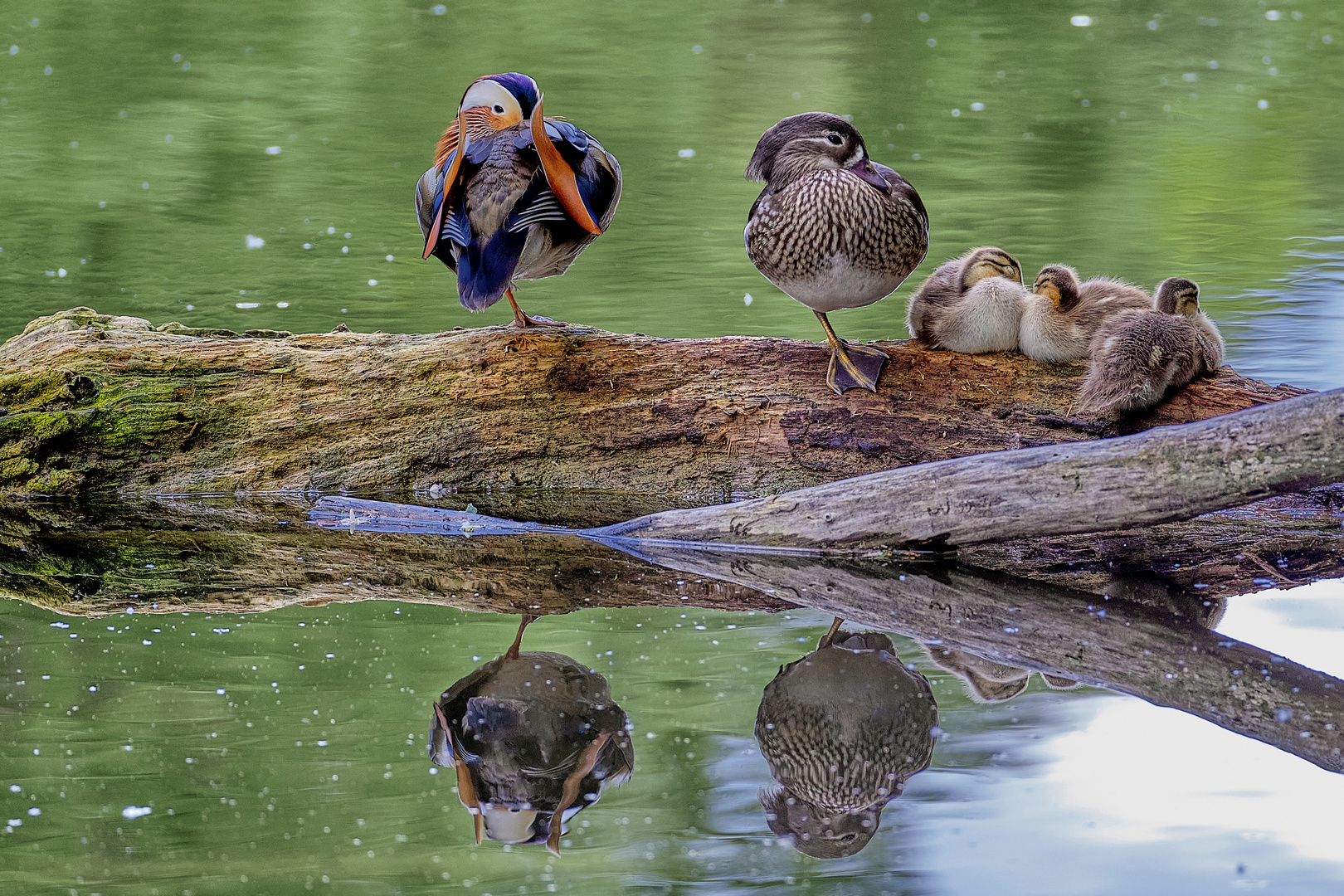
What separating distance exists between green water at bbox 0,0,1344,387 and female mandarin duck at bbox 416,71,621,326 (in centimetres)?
208

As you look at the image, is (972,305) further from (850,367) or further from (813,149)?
(813,149)

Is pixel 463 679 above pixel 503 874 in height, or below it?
below

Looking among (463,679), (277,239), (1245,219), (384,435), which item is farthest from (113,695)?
(1245,219)

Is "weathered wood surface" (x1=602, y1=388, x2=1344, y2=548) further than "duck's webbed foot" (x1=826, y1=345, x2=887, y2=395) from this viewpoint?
No

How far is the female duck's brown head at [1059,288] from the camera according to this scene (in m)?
4.43

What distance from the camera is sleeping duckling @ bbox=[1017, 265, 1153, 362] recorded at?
436 cm

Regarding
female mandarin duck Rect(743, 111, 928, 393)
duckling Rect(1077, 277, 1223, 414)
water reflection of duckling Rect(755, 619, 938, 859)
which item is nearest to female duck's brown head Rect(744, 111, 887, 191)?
female mandarin duck Rect(743, 111, 928, 393)

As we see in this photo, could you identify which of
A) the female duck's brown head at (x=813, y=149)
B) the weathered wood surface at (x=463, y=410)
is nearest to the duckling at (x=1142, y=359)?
the weathered wood surface at (x=463, y=410)

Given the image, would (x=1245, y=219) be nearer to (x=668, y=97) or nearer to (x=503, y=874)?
(x=668, y=97)

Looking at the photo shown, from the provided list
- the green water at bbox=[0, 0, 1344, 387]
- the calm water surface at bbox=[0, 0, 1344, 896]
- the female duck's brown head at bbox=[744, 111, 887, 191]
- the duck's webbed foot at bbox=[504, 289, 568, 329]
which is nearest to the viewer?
the calm water surface at bbox=[0, 0, 1344, 896]

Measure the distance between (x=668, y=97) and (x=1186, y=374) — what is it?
28.4ft

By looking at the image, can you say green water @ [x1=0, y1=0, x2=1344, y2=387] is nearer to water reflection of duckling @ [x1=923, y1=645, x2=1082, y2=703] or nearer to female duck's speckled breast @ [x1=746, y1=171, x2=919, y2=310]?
female duck's speckled breast @ [x1=746, y1=171, x2=919, y2=310]

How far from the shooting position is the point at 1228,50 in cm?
1362

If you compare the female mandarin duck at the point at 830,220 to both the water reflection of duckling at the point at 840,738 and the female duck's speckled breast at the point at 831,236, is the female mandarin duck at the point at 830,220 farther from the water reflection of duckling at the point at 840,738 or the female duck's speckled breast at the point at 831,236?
the water reflection of duckling at the point at 840,738
